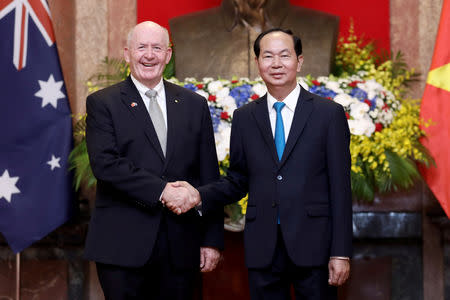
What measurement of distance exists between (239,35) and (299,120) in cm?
170

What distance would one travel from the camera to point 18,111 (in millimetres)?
3752

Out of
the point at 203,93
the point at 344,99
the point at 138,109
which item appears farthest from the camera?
the point at 203,93

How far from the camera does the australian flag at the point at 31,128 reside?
3713 millimetres

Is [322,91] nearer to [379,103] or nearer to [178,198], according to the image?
[379,103]

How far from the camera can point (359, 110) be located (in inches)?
135

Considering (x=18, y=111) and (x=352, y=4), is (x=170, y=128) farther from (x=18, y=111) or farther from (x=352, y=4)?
(x=352, y=4)

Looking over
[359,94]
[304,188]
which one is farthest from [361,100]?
[304,188]

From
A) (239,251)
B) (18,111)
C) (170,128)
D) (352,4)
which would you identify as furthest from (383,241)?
(18,111)

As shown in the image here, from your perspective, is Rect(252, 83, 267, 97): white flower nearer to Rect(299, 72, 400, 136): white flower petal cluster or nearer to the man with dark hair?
Rect(299, 72, 400, 136): white flower petal cluster

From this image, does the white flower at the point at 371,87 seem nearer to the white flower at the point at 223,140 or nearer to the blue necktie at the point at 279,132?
the white flower at the point at 223,140

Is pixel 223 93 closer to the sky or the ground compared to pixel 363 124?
closer to the sky

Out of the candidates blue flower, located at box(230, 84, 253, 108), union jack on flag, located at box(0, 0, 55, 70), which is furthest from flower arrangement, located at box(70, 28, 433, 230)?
union jack on flag, located at box(0, 0, 55, 70)

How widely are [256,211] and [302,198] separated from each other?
0.18 m

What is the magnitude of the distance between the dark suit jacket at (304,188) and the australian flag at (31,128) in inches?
70.3
